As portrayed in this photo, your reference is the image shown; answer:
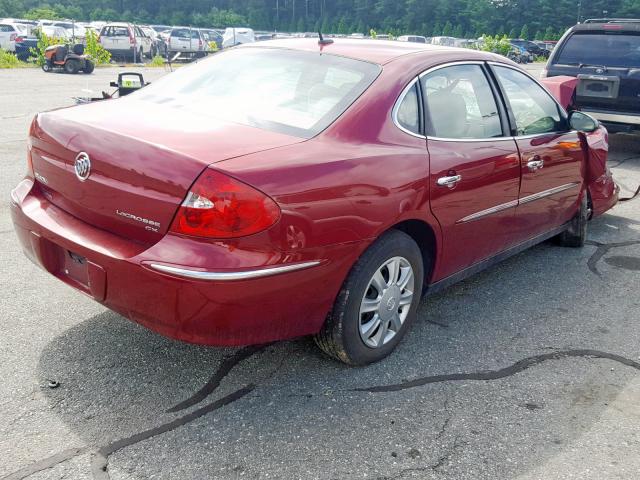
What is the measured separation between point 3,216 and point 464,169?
12.7 feet

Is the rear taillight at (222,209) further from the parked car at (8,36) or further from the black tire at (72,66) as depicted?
the parked car at (8,36)

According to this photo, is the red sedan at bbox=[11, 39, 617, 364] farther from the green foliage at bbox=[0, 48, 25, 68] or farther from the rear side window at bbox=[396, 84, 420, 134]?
the green foliage at bbox=[0, 48, 25, 68]

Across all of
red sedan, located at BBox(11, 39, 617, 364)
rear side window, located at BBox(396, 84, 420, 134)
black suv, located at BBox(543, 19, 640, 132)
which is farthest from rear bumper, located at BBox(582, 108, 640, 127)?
rear side window, located at BBox(396, 84, 420, 134)

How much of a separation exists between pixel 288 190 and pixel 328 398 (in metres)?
1.01

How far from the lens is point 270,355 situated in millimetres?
3402

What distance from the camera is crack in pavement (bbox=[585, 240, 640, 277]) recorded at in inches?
196

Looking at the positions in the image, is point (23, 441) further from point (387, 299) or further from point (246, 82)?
Result: point (246, 82)

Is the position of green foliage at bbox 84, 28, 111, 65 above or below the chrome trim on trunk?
below

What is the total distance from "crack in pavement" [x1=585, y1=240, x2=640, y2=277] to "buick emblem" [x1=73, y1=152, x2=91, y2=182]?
364 centimetres

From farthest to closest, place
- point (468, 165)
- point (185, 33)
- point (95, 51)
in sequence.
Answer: point (185, 33)
point (95, 51)
point (468, 165)

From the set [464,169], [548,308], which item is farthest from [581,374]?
[464,169]

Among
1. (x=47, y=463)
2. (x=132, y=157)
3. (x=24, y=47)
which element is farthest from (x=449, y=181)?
(x=24, y=47)

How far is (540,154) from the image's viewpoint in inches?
167

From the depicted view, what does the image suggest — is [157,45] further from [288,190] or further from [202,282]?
[202,282]
